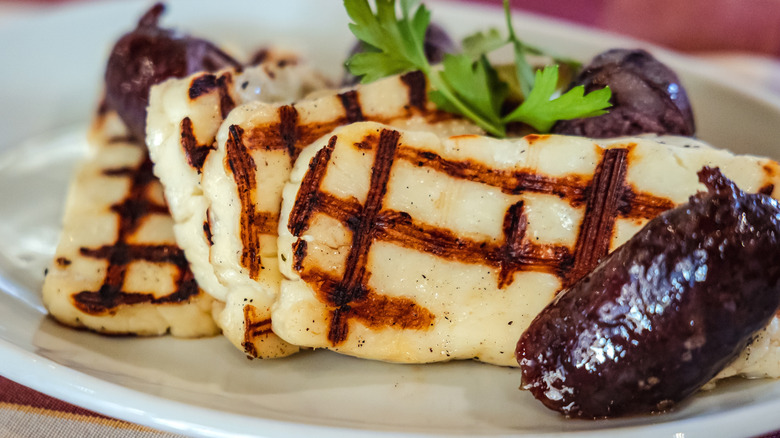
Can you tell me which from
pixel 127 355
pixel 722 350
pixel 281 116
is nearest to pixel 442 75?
pixel 281 116

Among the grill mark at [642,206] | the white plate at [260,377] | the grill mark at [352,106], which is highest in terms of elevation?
the grill mark at [352,106]

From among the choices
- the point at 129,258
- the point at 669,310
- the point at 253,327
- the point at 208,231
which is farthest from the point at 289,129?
the point at 669,310

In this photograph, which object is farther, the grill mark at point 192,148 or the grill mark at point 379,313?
the grill mark at point 192,148

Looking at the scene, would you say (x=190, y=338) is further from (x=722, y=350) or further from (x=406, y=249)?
(x=722, y=350)

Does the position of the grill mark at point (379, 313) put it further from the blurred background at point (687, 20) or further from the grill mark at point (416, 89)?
the blurred background at point (687, 20)

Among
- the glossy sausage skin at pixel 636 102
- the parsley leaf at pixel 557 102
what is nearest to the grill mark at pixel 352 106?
the parsley leaf at pixel 557 102

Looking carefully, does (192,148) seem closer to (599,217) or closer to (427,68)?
(427,68)

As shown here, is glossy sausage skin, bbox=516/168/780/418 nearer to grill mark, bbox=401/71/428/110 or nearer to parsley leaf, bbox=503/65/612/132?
parsley leaf, bbox=503/65/612/132
